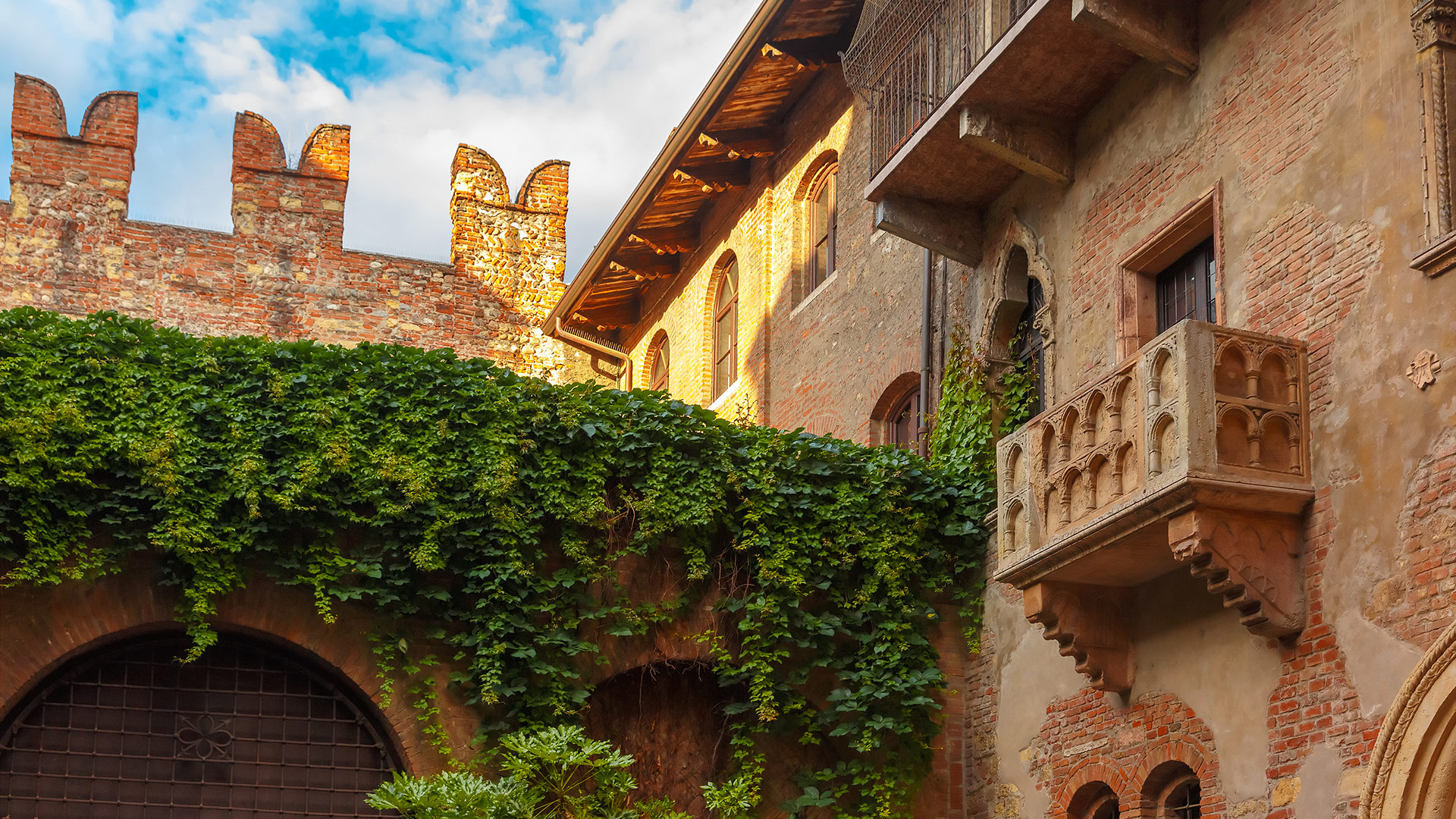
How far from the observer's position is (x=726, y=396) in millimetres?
17672

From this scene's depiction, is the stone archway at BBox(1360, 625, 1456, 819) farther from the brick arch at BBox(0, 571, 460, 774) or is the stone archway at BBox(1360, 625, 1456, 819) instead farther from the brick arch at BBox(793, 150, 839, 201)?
the brick arch at BBox(793, 150, 839, 201)

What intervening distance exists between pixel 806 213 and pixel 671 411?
17.4ft

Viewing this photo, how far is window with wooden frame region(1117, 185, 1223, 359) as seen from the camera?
9.68 metres

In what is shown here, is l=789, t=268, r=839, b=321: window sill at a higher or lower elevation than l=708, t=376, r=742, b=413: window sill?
higher

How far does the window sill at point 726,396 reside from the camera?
17.3 m

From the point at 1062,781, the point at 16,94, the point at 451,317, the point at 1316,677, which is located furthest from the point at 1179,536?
the point at 16,94

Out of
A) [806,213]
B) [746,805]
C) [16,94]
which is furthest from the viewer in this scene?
[16,94]

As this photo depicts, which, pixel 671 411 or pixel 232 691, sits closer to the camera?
pixel 232 691

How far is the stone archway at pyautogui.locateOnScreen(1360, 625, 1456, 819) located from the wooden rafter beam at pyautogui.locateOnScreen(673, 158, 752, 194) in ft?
36.8

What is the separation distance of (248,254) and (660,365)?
5280 millimetres

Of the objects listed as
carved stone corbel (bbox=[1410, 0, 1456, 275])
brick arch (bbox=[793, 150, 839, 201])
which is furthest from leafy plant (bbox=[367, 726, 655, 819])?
brick arch (bbox=[793, 150, 839, 201])

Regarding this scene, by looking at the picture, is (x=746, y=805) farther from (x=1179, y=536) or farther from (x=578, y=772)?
(x=1179, y=536)

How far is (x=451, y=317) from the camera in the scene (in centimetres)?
2062

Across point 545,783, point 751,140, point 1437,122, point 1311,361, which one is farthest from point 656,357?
point 1437,122
